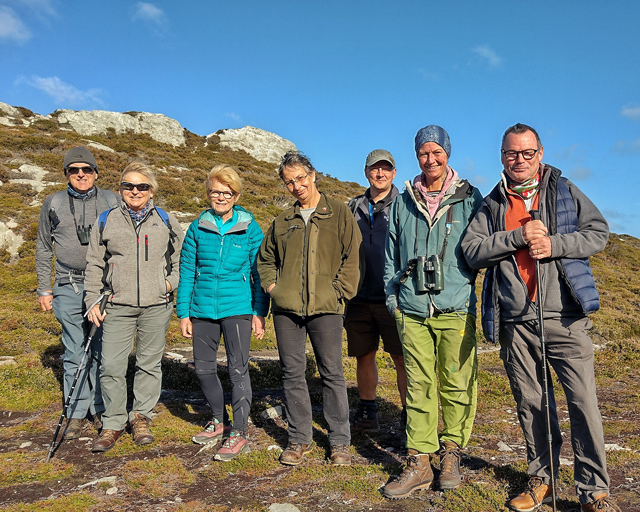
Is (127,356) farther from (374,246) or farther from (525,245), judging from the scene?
(525,245)

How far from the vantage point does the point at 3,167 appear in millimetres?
21625

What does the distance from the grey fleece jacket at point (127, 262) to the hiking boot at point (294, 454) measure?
7.13ft

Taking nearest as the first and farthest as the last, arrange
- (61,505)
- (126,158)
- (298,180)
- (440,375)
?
(61,505) → (440,375) → (298,180) → (126,158)

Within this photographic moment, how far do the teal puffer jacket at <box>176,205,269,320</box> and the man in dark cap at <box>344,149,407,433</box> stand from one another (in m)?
1.20

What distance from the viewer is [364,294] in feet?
17.4

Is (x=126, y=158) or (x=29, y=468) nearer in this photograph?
(x=29, y=468)

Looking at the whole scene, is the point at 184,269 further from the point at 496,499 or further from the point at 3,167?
the point at 3,167

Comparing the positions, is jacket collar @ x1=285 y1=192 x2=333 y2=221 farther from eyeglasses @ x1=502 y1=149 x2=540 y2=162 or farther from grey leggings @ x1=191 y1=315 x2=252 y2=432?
eyeglasses @ x1=502 y1=149 x2=540 y2=162

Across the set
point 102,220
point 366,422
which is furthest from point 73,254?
point 366,422

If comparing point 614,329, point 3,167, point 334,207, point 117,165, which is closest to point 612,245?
point 614,329

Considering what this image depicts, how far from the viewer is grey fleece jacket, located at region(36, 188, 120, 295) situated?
5504mm

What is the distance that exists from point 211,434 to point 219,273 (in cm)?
184

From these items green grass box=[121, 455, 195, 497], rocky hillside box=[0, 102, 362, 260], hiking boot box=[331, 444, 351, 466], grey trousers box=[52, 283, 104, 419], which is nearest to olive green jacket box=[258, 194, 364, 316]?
hiking boot box=[331, 444, 351, 466]

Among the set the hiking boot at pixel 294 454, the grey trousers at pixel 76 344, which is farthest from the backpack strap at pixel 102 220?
the hiking boot at pixel 294 454
